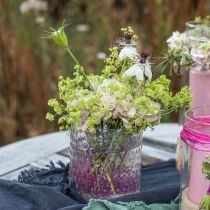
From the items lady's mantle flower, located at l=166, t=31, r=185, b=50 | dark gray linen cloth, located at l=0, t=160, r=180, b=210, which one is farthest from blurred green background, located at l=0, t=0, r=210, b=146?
dark gray linen cloth, located at l=0, t=160, r=180, b=210

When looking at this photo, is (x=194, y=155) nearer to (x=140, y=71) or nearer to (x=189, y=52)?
(x=140, y=71)

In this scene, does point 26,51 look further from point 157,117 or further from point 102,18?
point 157,117

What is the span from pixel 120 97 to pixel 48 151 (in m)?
0.69

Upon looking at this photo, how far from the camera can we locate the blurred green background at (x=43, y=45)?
2.86m

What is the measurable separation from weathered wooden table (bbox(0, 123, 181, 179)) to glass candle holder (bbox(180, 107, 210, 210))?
1.58 ft

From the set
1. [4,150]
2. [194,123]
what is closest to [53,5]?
[4,150]

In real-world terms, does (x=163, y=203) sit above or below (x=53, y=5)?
below

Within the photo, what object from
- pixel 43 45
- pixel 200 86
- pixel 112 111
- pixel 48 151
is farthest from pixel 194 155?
pixel 43 45

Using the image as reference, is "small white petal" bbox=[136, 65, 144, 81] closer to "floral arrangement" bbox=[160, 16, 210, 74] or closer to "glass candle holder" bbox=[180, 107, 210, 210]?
"glass candle holder" bbox=[180, 107, 210, 210]

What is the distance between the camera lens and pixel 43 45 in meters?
2.99

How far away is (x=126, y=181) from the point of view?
44.9 inches

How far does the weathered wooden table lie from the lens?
5.09ft

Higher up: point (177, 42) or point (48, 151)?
point (177, 42)

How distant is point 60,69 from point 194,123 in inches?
80.1
